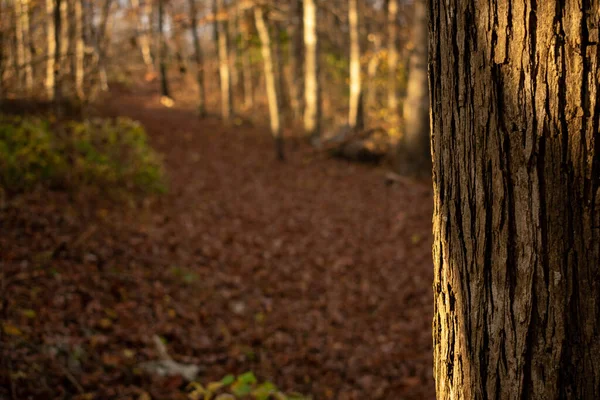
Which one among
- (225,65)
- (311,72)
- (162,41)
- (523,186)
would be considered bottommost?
(523,186)

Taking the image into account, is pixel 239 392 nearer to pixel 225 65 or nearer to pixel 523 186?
pixel 523 186

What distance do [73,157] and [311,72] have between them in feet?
29.6

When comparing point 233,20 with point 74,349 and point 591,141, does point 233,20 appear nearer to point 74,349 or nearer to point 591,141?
point 74,349

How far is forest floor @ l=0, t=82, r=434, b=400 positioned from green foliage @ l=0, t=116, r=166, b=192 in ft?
1.12

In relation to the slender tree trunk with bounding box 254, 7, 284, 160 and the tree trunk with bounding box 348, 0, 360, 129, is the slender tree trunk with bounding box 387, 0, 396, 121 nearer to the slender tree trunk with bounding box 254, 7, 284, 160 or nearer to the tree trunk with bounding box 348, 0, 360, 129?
the tree trunk with bounding box 348, 0, 360, 129

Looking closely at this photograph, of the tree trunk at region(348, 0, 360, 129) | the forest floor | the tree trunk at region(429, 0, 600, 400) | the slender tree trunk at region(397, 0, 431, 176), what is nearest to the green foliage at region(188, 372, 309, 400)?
the forest floor

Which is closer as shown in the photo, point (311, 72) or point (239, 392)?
point (239, 392)

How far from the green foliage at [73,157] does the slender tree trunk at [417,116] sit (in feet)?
17.7

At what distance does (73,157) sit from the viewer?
25.6ft

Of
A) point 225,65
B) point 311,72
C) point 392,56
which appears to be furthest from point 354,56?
point 225,65

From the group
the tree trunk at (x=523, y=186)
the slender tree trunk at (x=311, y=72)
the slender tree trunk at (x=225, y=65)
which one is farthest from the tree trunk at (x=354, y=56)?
the tree trunk at (x=523, y=186)

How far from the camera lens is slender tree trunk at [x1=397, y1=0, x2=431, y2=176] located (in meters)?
10.9

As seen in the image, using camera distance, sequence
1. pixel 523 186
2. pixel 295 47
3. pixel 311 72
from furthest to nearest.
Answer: pixel 295 47, pixel 311 72, pixel 523 186

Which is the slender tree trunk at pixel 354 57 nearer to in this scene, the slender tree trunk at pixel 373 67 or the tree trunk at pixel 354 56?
the tree trunk at pixel 354 56
